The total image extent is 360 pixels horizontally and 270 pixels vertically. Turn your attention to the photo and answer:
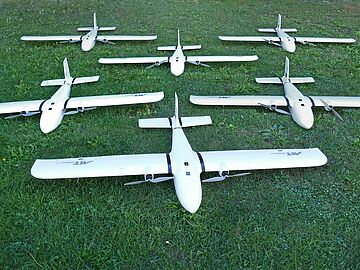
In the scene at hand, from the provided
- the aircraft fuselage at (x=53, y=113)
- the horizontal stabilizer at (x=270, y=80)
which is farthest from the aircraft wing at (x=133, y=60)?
the horizontal stabilizer at (x=270, y=80)

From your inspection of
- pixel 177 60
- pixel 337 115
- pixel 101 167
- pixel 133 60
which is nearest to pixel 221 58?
pixel 177 60

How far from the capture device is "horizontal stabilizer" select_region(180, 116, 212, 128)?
11.0m

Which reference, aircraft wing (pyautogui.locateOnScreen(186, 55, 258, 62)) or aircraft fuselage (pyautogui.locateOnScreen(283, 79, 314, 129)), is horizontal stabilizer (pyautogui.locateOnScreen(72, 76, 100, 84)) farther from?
aircraft fuselage (pyautogui.locateOnScreen(283, 79, 314, 129))

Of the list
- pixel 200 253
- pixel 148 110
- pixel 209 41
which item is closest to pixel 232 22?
pixel 209 41

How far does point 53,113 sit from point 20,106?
4.08ft

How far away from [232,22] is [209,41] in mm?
4229

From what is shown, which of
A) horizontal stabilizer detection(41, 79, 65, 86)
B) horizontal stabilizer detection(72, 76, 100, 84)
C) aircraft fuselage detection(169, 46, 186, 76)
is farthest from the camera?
aircraft fuselage detection(169, 46, 186, 76)

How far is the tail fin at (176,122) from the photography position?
1088cm

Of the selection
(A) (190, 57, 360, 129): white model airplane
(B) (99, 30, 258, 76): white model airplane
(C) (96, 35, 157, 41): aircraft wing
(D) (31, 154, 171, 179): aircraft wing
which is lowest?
(A) (190, 57, 360, 129): white model airplane

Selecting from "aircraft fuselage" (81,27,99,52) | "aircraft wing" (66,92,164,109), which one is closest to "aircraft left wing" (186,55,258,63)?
"aircraft wing" (66,92,164,109)

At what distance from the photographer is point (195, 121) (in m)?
11.2

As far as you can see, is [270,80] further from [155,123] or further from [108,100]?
[108,100]

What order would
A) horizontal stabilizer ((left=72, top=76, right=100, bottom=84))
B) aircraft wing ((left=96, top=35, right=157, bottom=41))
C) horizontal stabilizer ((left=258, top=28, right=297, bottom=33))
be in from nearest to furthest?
horizontal stabilizer ((left=72, top=76, right=100, bottom=84)) < aircraft wing ((left=96, top=35, right=157, bottom=41)) < horizontal stabilizer ((left=258, top=28, right=297, bottom=33))

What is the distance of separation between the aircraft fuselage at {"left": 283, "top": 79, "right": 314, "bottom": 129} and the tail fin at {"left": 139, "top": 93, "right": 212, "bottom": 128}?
2740 millimetres
